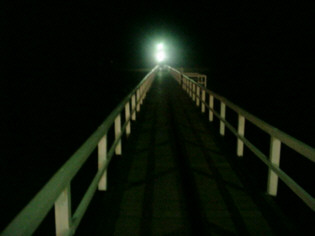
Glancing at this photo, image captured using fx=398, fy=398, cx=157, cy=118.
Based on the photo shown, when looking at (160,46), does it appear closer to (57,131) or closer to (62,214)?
(57,131)

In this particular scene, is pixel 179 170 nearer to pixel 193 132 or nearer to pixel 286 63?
pixel 193 132

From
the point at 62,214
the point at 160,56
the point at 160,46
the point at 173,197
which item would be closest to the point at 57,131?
the point at 173,197

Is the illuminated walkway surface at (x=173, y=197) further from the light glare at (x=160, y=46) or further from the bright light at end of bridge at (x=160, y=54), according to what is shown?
the light glare at (x=160, y=46)

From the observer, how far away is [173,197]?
5328mm

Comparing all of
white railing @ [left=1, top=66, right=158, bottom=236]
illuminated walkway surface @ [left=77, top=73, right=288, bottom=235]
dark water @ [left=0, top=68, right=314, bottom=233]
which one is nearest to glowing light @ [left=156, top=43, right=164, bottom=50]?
dark water @ [left=0, top=68, right=314, bottom=233]

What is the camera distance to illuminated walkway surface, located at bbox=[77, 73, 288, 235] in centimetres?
440

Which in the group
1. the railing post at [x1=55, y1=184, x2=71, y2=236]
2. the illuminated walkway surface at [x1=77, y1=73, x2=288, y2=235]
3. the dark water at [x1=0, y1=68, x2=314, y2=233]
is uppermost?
the railing post at [x1=55, y1=184, x2=71, y2=236]

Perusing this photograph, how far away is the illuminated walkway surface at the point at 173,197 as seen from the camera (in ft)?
14.4

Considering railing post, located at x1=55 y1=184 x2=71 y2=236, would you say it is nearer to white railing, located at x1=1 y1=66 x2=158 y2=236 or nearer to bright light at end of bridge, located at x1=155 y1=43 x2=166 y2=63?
white railing, located at x1=1 y1=66 x2=158 y2=236

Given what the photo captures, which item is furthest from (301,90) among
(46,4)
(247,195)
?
(46,4)

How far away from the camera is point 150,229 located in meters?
4.36

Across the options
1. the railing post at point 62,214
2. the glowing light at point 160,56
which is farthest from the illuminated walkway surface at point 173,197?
the glowing light at point 160,56

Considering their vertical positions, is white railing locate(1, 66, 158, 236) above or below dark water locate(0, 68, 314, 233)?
above

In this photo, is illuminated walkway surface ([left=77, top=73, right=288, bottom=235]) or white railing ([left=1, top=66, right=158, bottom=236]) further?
illuminated walkway surface ([left=77, top=73, right=288, bottom=235])
